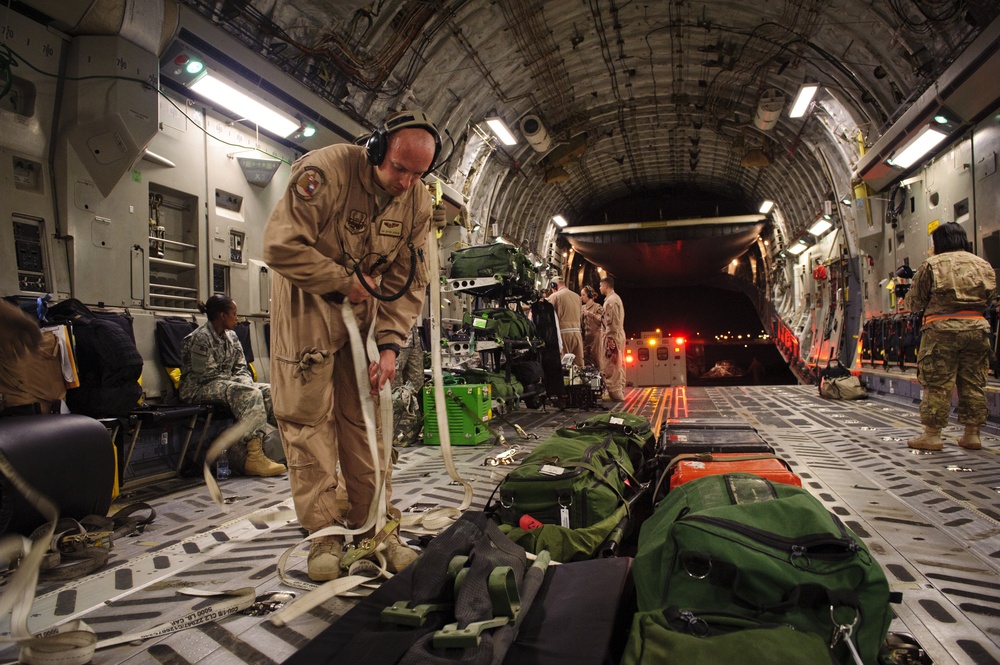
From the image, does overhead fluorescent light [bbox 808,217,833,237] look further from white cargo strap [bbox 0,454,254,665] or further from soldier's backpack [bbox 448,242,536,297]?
white cargo strap [bbox 0,454,254,665]

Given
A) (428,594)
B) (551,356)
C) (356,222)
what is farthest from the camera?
(551,356)

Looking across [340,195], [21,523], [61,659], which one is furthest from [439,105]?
[61,659]

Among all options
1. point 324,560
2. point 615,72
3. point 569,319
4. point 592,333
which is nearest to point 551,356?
point 569,319

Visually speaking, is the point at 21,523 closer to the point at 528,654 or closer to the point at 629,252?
the point at 528,654

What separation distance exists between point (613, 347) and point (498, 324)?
3.61m

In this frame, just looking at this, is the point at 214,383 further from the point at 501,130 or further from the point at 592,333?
the point at 592,333

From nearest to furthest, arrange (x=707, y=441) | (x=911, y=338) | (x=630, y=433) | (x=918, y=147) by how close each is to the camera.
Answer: (x=707, y=441), (x=630, y=433), (x=918, y=147), (x=911, y=338)

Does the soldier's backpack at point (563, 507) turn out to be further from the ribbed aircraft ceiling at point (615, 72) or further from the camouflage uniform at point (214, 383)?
the ribbed aircraft ceiling at point (615, 72)

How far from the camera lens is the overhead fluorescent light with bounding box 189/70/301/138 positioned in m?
5.04

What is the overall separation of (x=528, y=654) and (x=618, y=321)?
890 cm

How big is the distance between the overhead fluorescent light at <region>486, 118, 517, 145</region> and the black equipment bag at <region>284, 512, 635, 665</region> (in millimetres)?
8455

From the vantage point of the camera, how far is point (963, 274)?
4.61 metres

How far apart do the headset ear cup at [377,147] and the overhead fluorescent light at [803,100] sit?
894 centimetres

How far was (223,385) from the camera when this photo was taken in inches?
180
